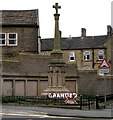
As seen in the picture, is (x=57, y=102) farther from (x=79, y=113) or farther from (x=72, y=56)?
(x=72, y=56)

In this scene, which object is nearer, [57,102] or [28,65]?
[57,102]

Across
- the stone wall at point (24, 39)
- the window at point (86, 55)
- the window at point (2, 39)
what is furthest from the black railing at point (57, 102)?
the window at point (86, 55)

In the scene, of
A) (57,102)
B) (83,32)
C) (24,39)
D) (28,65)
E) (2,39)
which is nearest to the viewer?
(57,102)

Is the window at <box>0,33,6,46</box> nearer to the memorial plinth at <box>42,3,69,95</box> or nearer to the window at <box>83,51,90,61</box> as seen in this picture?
the memorial plinth at <box>42,3,69,95</box>

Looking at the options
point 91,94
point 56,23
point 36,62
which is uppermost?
point 56,23

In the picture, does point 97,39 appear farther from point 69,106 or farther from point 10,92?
point 69,106

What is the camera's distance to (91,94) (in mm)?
48344

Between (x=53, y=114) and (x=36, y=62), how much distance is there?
21.6 meters

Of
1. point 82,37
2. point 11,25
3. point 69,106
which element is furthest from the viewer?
point 82,37

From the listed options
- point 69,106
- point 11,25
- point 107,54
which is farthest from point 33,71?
point 107,54

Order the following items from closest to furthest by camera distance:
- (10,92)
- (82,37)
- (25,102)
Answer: (25,102) → (10,92) → (82,37)

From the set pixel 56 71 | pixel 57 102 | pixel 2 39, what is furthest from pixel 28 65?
pixel 57 102

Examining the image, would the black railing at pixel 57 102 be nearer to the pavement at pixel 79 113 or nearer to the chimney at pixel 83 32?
the pavement at pixel 79 113

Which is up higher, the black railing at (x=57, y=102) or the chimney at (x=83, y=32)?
the chimney at (x=83, y=32)
